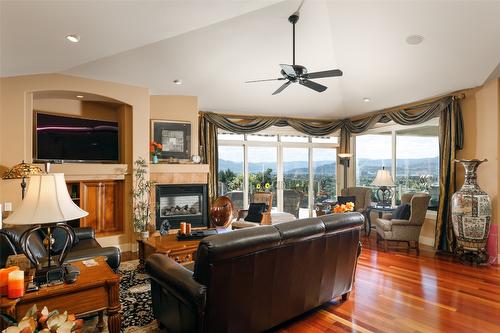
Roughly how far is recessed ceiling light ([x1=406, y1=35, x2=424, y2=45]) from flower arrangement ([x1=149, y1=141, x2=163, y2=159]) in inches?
174

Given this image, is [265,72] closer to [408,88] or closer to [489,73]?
[408,88]

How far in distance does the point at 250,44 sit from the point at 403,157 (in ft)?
13.6

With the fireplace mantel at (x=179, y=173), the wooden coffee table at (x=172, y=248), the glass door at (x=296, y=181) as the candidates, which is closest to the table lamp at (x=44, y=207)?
the wooden coffee table at (x=172, y=248)

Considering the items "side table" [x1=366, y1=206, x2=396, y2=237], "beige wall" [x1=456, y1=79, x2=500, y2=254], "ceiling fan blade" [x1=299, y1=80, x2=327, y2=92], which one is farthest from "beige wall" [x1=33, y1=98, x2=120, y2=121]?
"beige wall" [x1=456, y1=79, x2=500, y2=254]

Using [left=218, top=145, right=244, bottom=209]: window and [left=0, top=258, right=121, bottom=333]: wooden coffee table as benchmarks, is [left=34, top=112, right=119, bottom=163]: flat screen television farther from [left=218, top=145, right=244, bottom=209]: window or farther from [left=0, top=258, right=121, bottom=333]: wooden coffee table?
[left=0, top=258, right=121, bottom=333]: wooden coffee table

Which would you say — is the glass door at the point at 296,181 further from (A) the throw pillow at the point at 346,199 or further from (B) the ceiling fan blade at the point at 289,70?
(B) the ceiling fan blade at the point at 289,70

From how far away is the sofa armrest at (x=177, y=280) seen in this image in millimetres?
1963

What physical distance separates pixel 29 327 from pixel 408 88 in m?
6.11

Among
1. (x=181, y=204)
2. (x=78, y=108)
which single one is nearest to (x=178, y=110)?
(x=78, y=108)

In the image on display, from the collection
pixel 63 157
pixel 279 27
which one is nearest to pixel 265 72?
pixel 279 27

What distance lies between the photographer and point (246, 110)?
673 cm

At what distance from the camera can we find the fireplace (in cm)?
574

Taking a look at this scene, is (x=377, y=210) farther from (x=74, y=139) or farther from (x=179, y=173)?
(x=74, y=139)

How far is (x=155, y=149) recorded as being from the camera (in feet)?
18.5
